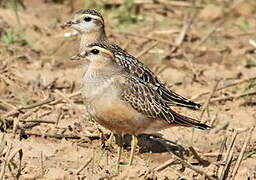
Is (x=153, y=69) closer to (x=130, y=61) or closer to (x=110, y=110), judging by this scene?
(x=130, y=61)

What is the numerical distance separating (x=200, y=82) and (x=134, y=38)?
1605mm

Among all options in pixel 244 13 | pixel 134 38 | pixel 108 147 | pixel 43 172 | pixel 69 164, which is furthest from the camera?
pixel 244 13

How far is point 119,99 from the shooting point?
6.88 m

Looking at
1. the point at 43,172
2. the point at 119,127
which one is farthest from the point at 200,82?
the point at 43,172

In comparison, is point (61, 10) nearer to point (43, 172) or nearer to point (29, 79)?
point (29, 79)

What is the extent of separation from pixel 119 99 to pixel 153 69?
3358 mm

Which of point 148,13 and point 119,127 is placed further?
point 148,13

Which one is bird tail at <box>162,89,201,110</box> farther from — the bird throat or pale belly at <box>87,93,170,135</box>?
the bird throat

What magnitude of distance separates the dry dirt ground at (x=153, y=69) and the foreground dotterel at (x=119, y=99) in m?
0.40

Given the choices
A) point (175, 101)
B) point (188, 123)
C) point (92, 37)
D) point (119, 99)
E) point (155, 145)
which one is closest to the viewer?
point (119, 99)

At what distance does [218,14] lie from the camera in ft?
41.3

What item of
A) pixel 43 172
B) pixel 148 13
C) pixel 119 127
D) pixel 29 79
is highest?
pixel 148 13

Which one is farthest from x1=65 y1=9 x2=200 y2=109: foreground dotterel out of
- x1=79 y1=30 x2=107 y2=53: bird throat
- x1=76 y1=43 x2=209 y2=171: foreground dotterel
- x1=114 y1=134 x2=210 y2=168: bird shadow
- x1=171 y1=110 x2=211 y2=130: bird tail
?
x1=114 y1=134 x2=210 y2=168: bird shadow

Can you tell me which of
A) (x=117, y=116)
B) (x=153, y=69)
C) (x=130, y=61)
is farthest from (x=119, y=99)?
(x=153, y=69)
